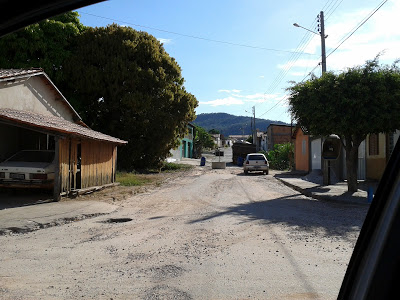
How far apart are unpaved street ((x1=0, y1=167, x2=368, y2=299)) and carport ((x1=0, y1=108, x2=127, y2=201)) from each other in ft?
12.6

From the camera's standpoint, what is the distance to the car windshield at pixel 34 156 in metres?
14.4

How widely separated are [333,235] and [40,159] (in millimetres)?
10961

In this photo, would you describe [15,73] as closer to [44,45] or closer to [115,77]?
[44,45]

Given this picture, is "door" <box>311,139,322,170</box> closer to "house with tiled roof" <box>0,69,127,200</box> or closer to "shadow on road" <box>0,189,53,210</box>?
"house with tiled roof" <box>0,69,127,200</box>

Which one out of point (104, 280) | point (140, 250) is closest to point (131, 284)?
point (104, 280)

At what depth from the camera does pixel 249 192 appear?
55.7ft

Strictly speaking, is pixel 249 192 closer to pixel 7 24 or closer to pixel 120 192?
pixel 120 192

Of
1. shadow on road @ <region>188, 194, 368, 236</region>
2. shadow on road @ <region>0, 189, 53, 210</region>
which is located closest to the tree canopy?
shadow on road @ <region>0, 189, 53, 210</region>

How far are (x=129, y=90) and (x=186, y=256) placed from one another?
2123cm

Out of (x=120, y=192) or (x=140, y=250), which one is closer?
(x=140, y=250)

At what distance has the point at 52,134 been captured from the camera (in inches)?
532

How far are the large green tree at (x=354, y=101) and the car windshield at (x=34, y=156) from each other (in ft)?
31.4

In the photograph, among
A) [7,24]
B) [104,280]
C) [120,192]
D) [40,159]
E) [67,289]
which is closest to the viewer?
[7,24]

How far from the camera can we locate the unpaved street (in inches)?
191
